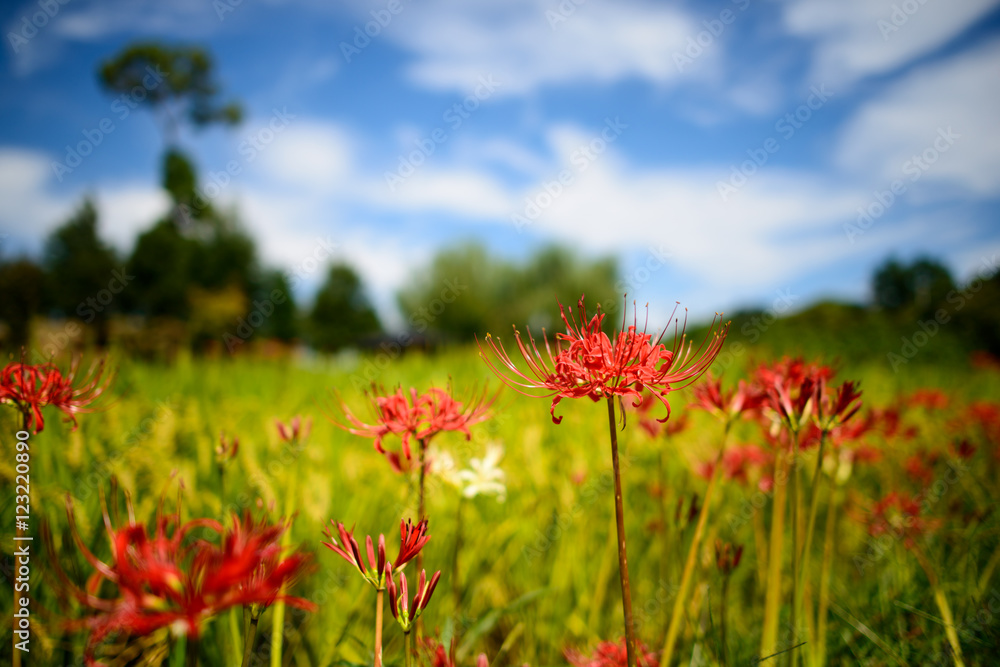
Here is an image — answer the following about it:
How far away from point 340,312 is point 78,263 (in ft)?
57.0

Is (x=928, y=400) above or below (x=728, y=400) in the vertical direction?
below

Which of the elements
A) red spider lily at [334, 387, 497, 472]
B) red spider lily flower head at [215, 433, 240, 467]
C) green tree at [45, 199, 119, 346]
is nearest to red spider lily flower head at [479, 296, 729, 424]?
red spider lily at [334, 387, 497, 472]

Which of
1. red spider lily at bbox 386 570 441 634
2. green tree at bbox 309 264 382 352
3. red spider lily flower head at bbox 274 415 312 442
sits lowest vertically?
red spider lily at bbox 386 570 441 634

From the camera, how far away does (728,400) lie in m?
1.42

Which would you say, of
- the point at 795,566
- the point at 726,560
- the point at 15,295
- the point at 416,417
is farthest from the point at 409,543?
the point at 15,295

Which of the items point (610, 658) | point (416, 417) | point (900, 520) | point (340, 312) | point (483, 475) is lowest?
point (610, 658)

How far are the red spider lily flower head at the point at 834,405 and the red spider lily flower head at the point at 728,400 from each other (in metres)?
0.13

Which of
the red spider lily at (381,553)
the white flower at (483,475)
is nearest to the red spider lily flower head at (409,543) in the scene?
the red spider lily at (381,553)

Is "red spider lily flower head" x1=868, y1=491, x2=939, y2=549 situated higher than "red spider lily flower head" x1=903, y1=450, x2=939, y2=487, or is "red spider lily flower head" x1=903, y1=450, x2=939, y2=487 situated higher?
"red spider lily flower head" x1=903, y1=450, x2=939, y2=487

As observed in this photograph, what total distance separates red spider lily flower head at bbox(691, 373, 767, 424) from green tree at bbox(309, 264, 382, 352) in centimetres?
3421

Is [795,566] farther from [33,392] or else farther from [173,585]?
[33,392]

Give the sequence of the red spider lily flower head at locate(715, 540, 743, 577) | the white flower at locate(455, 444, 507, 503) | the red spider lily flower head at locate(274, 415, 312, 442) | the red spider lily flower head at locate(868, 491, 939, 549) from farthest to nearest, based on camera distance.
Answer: the red spider lily flower head at locate(868, 491, 939, 549)
the white flower at locate(455, 444, 507, 503)
the red spider lily flower head at locate(274, 415, 312, 442)
the red spider lily flower head at locate(715, 540, 743, 577)

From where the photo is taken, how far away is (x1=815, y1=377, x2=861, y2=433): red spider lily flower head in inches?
46.8

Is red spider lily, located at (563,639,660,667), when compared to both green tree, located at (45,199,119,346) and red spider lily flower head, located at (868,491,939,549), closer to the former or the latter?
red spider lily flower head, located at (868,491,939,549)
